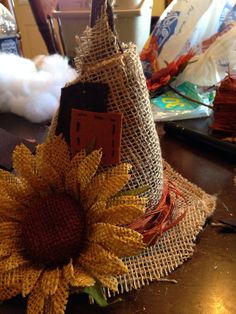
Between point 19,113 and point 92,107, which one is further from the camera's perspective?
point 19,113

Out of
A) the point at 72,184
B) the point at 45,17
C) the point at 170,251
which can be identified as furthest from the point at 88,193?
the point at 45,17

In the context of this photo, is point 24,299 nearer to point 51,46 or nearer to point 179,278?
point 179,278

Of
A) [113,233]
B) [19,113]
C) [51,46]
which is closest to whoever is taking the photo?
[113,233]

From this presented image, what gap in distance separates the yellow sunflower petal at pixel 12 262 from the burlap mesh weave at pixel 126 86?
4.7 inches

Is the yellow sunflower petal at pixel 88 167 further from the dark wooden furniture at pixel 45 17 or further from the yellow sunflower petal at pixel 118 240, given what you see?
the dark wooden furniture at pixel 45 17

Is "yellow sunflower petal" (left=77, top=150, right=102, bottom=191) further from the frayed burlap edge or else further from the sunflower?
the frayed burlap edge

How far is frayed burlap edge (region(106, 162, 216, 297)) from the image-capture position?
31cm

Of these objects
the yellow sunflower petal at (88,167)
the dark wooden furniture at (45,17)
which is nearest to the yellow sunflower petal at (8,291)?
the yellow sunflower petal at (88,167)

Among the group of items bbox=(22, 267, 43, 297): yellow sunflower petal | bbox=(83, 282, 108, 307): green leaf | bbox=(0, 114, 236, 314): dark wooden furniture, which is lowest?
bbox=(0, 114, 236, 314): dark wooden furniture

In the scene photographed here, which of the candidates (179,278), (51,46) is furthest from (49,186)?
(51,46)

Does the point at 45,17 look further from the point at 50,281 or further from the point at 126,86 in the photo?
the point at 50,281

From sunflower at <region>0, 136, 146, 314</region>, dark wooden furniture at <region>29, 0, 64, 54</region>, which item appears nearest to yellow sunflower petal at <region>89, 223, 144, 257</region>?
sunflower at <region>0, 136, 146, 314</region>

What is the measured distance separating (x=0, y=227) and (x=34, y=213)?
32mm

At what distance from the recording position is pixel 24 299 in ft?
0.98
